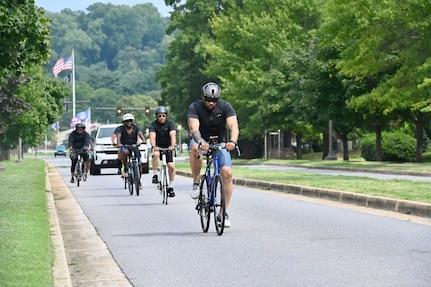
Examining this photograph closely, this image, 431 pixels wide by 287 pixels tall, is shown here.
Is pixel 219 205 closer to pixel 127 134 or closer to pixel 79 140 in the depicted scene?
pixel 127 134

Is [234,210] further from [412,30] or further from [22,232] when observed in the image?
[412,30]

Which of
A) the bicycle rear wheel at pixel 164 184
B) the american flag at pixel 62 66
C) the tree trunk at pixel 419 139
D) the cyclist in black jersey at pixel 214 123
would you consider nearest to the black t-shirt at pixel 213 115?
the cyclist in black jersey at pixel 214 123

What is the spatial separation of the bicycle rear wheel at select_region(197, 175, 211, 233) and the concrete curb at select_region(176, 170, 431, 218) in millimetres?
4017

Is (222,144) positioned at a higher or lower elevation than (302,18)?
lower

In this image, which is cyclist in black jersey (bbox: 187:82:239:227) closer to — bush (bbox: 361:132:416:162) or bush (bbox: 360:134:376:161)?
bush (bbox: 361:132:416:162)

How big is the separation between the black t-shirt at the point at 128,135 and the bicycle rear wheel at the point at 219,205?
10.7 meters

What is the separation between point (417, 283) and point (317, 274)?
103 centimetres

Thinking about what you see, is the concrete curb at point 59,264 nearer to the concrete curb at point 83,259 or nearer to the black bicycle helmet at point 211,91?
the concrete curb at point 83,259

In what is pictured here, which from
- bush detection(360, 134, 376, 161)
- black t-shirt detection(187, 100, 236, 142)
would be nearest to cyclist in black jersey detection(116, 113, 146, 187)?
black t-shirt detection(187, 100, 236, 142)

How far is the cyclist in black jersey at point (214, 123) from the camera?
526 inches

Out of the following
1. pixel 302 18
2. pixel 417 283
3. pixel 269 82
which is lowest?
pixel 417 283

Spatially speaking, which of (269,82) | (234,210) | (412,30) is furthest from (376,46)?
(234,210)

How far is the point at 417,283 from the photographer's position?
8.71 m

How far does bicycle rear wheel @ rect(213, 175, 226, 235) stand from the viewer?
1310cm
